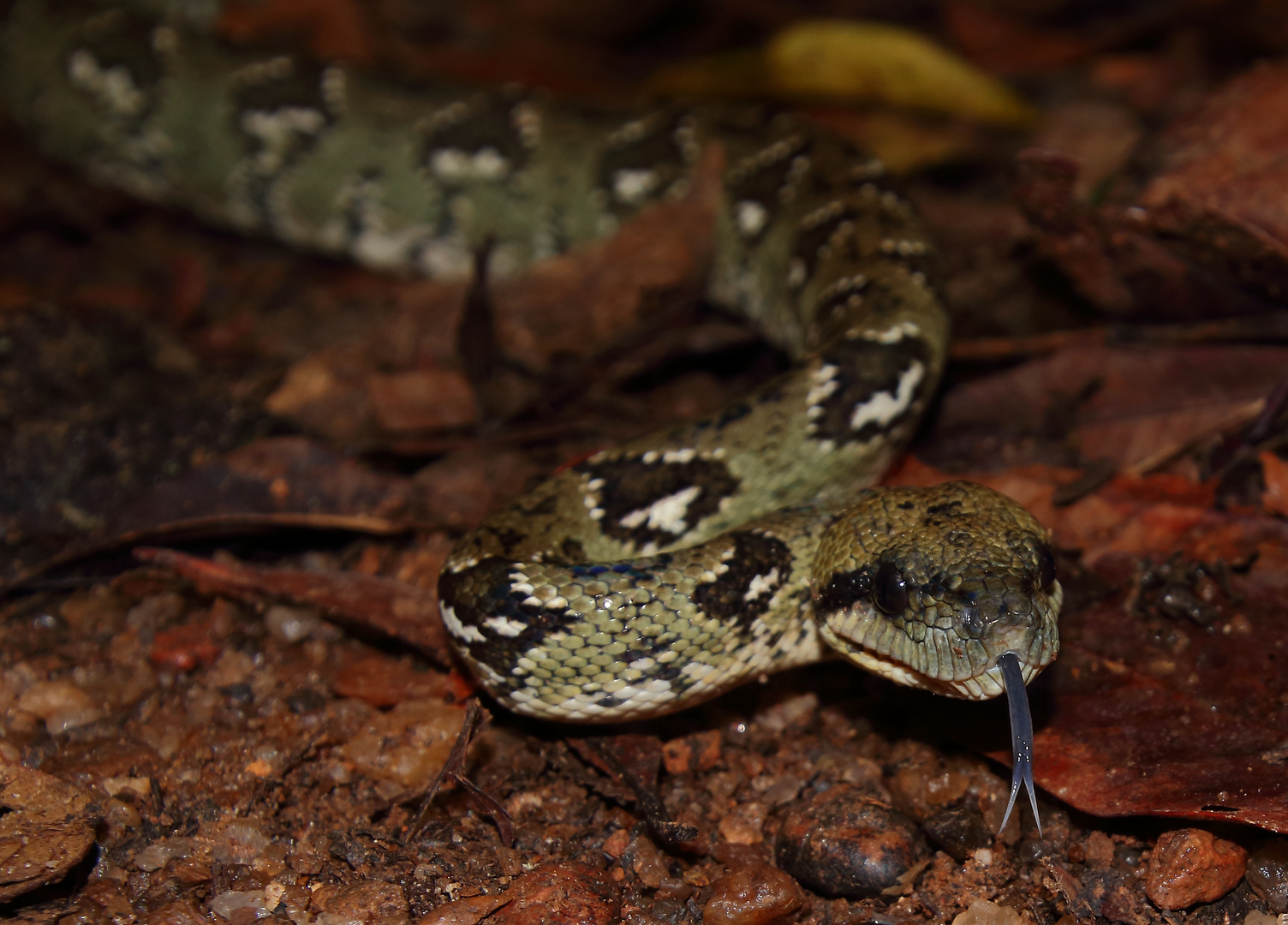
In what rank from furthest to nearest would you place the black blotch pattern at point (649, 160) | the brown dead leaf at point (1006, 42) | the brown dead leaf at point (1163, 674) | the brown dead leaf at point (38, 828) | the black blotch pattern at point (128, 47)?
the brown dead leaf at point (1006, 42) → the black blotch pattern at point (128, 47) → the black blotch pattern at point (649, 160) → the brown dead leaf at point (1163, 674) → the brown dead leaf at point (38, 828)

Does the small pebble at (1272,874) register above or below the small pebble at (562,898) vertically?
above

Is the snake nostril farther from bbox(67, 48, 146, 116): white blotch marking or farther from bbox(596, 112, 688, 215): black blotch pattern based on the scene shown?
bbox(67, 48, 146, 116): white blotch marking

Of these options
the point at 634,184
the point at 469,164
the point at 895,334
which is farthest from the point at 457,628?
the point at 469,164

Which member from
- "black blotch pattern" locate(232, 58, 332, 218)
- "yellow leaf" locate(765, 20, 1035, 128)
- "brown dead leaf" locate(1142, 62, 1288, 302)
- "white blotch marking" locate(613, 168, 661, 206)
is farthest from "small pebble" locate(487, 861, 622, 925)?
"yellow leaf" locate(765, 20, 1035, 128)

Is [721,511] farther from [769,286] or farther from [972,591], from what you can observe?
[769,286]

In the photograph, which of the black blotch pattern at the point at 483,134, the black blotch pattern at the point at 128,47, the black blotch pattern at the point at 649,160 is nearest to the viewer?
the black blotch pattern at the point at 649,160

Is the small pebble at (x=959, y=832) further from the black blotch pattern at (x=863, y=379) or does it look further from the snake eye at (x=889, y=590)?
the black blotch pattern at (x=863, y=379)

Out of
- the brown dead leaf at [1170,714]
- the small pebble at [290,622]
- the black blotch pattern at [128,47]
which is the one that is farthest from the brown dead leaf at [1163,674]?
the black blotch pattern at [128,47]

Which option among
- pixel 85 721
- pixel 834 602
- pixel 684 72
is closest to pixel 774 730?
pixel 834 602
